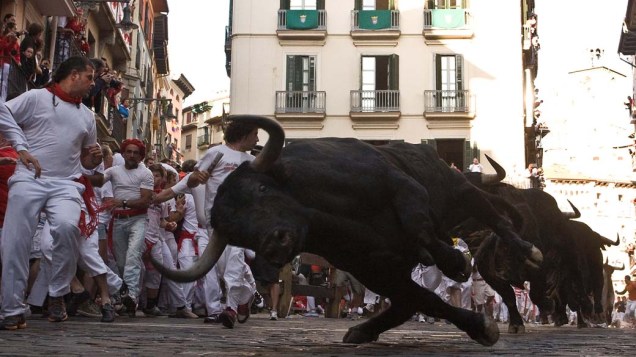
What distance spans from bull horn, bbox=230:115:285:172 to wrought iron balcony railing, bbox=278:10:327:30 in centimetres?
3418

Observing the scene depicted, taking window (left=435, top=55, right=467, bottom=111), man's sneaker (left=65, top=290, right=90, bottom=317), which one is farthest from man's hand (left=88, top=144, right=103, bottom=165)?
window (left=435, top=55, right=467, bottom=111)

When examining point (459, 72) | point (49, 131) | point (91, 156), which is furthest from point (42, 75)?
point (459, 72)

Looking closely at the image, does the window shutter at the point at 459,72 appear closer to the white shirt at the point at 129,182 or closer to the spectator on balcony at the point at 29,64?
the spectator on balcony at the point at 29,64

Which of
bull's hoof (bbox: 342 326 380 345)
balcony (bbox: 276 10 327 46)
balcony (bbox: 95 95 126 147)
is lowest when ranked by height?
bull's hoof (bbox: 342 326 380 345)

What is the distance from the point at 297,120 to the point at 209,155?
2954 cm

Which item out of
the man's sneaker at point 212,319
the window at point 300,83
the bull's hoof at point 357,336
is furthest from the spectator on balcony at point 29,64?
the window at point 300,83

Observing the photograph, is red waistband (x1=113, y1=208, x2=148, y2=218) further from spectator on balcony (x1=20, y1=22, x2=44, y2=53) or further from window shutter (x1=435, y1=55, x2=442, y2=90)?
window shutter (x1=435, y1=55, x2=442, y2=90)

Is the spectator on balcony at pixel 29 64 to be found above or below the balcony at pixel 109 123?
below

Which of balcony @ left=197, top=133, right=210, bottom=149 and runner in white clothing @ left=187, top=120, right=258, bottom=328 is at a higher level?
balcony @ left=197, top=133, right=210, bottom=149

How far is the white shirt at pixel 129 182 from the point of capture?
11.6 metres

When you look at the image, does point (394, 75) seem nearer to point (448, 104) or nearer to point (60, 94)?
point (448, 104)

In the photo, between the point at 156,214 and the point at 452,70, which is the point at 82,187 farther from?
the point at 452,70

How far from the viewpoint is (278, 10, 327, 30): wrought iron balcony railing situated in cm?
3928

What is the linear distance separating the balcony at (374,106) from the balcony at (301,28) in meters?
2.63
